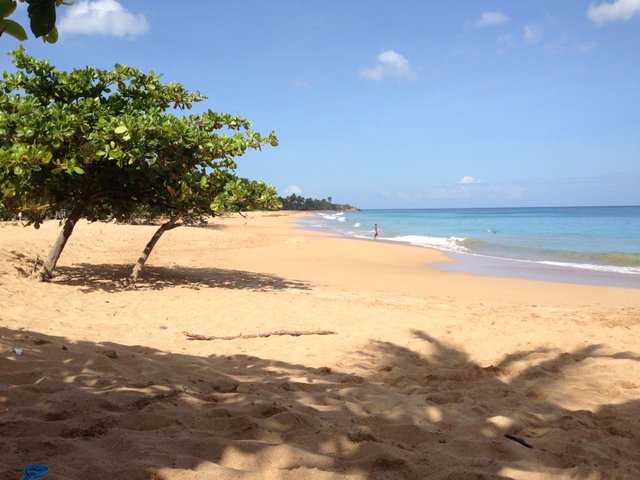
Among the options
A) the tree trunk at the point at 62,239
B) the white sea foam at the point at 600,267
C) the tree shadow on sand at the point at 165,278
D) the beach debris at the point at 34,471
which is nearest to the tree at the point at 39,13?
the beach debris at the point at 34,471

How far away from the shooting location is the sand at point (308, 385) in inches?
99.9

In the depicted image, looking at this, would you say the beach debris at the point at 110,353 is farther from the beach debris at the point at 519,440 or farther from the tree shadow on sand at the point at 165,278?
the tree shadow on sand at the point at 165,278

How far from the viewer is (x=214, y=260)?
1628 centimetres

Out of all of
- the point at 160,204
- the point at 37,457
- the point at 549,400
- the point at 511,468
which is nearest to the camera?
the point at 37,457

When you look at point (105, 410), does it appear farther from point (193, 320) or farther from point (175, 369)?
point (193, 320)

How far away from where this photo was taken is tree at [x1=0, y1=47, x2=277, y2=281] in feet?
24.6

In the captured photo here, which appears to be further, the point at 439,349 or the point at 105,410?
the point at 439,349

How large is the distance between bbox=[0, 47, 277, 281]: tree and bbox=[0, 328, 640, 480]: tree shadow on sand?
3596 mm

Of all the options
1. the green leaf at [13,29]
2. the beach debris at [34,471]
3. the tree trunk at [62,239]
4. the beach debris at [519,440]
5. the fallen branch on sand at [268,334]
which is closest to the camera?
the green leaf at [13,29]

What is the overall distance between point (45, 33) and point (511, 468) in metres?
2.89

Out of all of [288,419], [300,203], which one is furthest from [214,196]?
[300,203]

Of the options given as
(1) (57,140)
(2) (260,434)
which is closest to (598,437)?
(2) (260,434)

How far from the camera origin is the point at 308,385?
13.8ft

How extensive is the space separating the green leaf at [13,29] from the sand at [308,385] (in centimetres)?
182
